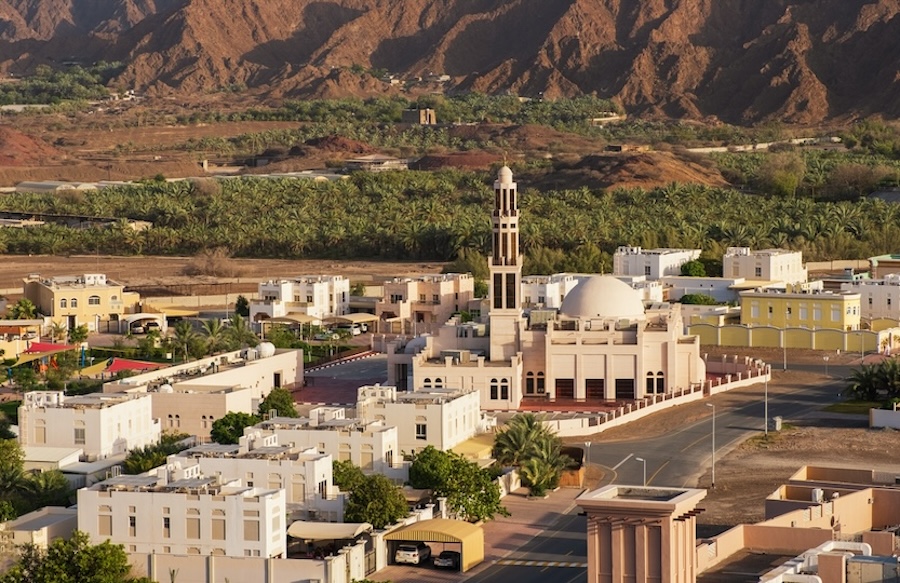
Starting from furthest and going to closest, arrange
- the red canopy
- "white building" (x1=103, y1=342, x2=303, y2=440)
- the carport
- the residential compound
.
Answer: the residential compound
the red canopy
"white building" (x1=103, y1=342, x2=303, y2=440)
the carport

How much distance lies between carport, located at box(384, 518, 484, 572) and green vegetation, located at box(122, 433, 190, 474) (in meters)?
6.67

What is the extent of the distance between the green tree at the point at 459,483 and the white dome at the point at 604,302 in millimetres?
16621

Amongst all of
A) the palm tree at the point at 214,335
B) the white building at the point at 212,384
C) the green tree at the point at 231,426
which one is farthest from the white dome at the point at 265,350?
the green tree at the point at 231,426

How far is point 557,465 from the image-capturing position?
169 ft

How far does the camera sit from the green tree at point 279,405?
56.4 metres

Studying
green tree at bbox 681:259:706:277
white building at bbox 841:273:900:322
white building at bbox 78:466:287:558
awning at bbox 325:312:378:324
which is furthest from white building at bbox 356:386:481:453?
green tree at bbox 681:259:706:277

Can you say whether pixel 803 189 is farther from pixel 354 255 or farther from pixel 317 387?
pixel 317 387

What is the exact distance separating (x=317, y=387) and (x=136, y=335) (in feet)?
43.8

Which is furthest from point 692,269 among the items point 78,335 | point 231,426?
point 231,426

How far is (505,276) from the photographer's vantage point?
63.5 m

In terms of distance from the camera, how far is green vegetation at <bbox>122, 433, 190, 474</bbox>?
48312 mm

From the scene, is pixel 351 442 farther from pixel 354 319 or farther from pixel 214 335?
pixel 354 319

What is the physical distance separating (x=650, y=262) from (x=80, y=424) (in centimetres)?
3828

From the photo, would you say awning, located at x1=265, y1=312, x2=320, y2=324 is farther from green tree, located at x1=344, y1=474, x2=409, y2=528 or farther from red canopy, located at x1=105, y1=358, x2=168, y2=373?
green tree, located at x1=344, y1=474, x2=409, y2=528
